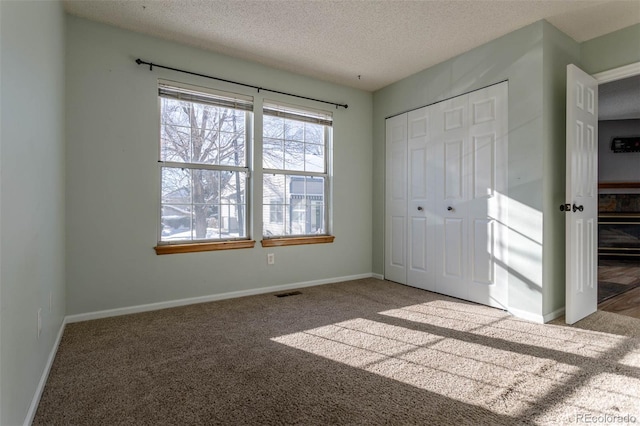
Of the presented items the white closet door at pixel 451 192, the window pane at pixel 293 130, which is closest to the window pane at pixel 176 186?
the window pane at pixel 293 130

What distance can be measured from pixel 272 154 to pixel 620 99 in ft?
17.7

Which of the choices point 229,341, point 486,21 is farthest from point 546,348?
point 486,21

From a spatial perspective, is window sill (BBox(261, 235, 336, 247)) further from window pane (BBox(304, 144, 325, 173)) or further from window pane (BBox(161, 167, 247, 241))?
window pane (BBox(304, 144, 325, 173))

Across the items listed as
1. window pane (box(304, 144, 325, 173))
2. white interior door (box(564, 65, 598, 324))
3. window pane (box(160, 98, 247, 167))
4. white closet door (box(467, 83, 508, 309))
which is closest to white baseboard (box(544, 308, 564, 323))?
white interior door (box(564, 65, 598, 324))

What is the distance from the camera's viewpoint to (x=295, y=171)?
4.05 meters

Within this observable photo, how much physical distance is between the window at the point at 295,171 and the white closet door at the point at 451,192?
4.36ft

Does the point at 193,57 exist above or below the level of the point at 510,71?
above

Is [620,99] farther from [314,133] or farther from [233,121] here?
[233,121]

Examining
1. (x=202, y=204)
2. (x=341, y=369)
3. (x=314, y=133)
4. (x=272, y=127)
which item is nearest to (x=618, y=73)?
(x=314, y=133)

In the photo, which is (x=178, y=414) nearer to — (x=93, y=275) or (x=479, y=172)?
(x=93, y=275)

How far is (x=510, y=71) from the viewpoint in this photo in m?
3.07

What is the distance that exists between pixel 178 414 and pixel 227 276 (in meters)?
2.03

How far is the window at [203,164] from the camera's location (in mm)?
3273

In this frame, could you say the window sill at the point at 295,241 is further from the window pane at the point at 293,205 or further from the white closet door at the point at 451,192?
the white closet door at the point at 451,192
